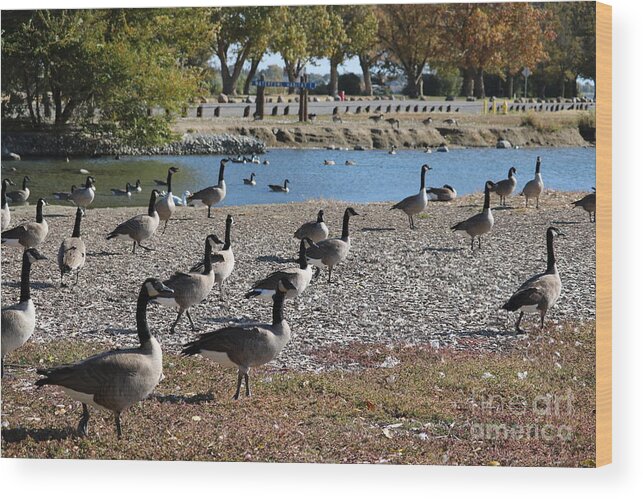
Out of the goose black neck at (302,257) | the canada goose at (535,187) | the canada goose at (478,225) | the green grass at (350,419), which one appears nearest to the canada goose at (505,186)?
the canada goose at (535,187)

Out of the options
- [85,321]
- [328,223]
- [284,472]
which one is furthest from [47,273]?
[284,472]

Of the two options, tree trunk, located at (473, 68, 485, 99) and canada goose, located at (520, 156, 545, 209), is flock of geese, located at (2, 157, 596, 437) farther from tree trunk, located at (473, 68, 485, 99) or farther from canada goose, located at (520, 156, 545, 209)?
tree trunk, located at (473, 68, 485, 99)

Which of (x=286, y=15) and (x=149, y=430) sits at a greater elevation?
(x=286, y=15)

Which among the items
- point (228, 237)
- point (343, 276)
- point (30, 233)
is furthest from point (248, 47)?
point (343, 276)

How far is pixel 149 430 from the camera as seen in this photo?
927cm

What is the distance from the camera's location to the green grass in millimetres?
9141

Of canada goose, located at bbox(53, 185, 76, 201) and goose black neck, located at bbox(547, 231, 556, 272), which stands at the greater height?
canada goose, located at bbox(53, 185, 76, 201)

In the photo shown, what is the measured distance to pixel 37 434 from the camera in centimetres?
930

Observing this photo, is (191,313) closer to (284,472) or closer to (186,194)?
(186,194)

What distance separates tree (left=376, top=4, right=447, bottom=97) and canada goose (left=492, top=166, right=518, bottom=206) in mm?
1322

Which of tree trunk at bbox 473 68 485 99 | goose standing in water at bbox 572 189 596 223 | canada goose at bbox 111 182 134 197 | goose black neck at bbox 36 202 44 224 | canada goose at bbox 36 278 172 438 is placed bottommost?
canada goose at bbox 36 278 172 438

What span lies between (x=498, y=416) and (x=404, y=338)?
159 centimetres

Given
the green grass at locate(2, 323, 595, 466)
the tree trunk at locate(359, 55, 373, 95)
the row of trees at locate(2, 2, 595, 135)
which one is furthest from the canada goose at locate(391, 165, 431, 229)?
the green grass at locate(2, 323, 595, 466)

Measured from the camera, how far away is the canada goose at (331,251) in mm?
12297
